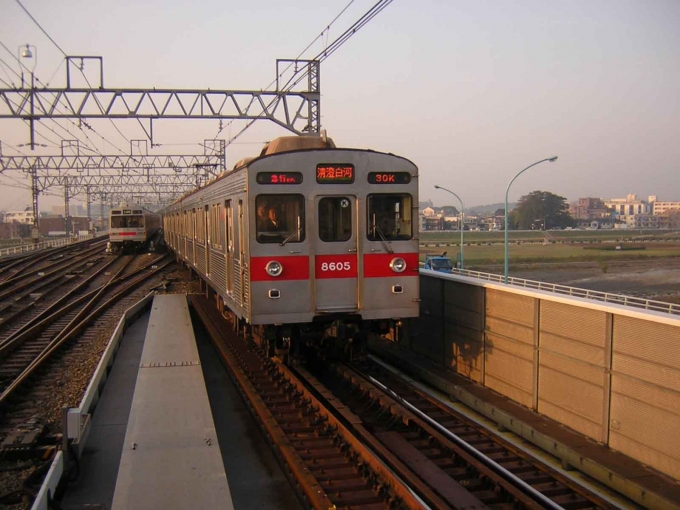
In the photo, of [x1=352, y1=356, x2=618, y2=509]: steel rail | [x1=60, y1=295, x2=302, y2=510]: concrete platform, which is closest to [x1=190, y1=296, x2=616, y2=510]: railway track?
[x1=352, y1=356, x2=618, y2=509]: steel rail

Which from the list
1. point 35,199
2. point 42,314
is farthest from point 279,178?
point 35,199

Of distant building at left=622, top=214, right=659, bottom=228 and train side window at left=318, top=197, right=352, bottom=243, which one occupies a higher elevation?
train side window at left=318, top=197, right=352, bottom=243

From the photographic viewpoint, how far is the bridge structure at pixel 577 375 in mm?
5711

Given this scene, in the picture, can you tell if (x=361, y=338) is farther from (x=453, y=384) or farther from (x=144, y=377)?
(x=144, y=377)

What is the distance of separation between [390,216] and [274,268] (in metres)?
1.81

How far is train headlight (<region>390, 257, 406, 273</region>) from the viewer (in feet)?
28.8

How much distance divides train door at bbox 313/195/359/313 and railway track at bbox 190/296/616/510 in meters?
1.15

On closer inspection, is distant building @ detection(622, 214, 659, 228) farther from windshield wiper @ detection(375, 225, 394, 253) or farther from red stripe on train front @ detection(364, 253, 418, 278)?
windshield wiper @ detection(375, 225, 394, 253)

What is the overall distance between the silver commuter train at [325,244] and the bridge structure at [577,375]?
3.60 ft

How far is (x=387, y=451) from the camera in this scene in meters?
6.20

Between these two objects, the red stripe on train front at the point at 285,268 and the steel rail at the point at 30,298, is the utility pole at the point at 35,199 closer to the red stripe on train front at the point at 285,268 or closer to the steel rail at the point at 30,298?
the steel rail at the point at 30,298

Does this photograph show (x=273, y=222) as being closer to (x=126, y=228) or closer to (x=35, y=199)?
(x=126, y=228)

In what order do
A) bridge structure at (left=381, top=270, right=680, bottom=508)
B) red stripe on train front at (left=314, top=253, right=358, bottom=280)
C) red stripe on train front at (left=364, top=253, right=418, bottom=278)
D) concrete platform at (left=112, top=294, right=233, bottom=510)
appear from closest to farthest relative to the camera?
1. concrete platform at (left=112, top=294, right=233, bottom=510)
2. bridge structure at (left=381, top=270, right=680, bottom=508)
3. red stripe on train front at (left=314, top=253, right=358, bottom=280)
4. red stripe on train front at (left=364, top=253, right=418, bottom=278)

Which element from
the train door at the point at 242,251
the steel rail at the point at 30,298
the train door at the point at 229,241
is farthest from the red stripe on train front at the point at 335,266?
the steel rail at the point at 30,298
